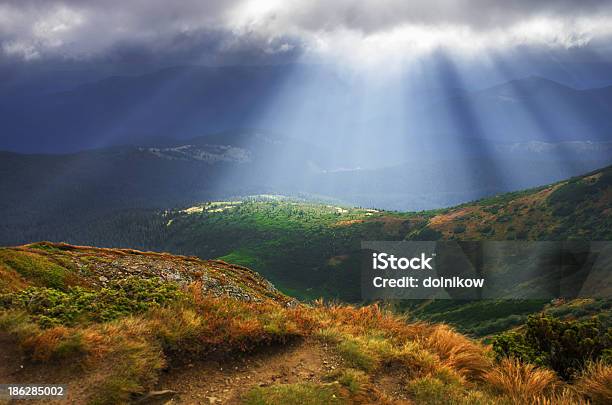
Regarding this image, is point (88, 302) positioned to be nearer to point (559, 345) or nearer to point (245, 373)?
point (245, 373)

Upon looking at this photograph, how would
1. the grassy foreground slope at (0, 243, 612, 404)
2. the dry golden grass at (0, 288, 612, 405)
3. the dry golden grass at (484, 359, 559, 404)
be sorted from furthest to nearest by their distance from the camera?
the dry golden grass at (484, 359, 559, 404) → the dry golden grass at (0, 288, 612, 405) → the grassy foreground slope at (0, 243, 612, 404)

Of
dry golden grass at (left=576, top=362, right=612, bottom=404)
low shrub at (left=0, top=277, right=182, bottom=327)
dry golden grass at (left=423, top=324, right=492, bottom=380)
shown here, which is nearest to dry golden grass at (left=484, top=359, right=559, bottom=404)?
dry golden grass at (left=423, top=324, right=492, bottom=380)

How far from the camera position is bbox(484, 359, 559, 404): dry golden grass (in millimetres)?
9102

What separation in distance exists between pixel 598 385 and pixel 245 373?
7.96 meters

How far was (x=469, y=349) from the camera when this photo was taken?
11984 mm

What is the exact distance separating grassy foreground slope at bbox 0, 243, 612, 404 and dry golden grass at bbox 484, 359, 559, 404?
0.11ft

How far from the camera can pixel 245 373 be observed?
949 cm

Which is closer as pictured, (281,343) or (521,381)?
(521,381)

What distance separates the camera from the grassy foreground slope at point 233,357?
26.7 feet

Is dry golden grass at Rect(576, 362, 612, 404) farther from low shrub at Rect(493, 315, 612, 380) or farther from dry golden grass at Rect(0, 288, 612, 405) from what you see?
low shrub at Rect(493, 315, 612, 380)

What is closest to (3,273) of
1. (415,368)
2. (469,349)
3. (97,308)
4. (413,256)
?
(97,308)

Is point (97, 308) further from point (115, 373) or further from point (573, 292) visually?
point (573, 292)

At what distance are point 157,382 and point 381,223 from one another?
178925 mm

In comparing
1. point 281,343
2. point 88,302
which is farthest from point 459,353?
point 88,302
